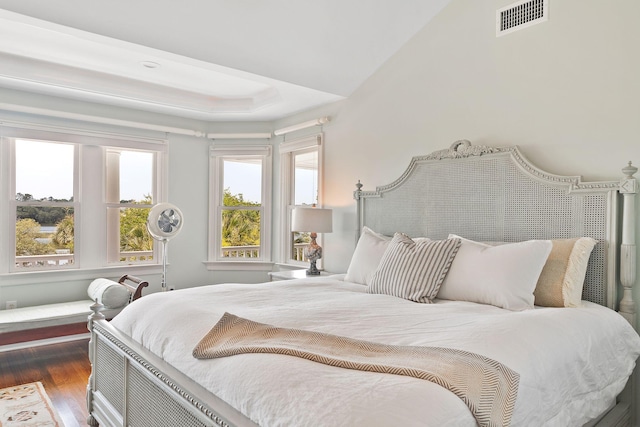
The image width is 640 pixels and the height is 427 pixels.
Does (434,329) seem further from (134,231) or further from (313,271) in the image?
(134,231)

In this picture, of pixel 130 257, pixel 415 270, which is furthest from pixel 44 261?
pixel 415 270

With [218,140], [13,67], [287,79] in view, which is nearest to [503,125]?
[287,79]

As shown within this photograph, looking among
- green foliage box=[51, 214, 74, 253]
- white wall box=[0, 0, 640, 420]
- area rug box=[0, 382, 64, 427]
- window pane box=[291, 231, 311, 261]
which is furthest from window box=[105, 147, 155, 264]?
area rug box=[0, 382, 64, 427]

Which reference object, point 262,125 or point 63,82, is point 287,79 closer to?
point 262,125

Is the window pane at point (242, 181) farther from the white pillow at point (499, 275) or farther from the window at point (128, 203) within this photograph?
the white pillow at point (499, 275)

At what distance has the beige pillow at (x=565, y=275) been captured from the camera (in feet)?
7.47

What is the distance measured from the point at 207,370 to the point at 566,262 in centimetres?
196

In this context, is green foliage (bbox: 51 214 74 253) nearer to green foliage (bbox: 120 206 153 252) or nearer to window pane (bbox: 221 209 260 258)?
green foliage (bbox: 120 206 153 252)

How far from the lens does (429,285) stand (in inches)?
96.7

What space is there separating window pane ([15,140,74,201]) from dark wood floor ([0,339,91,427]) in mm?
1452

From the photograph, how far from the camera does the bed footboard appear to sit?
1406mm

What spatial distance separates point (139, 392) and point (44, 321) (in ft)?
7.18

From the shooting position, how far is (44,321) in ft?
11.6

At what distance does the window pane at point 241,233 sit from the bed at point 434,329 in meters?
2.30
